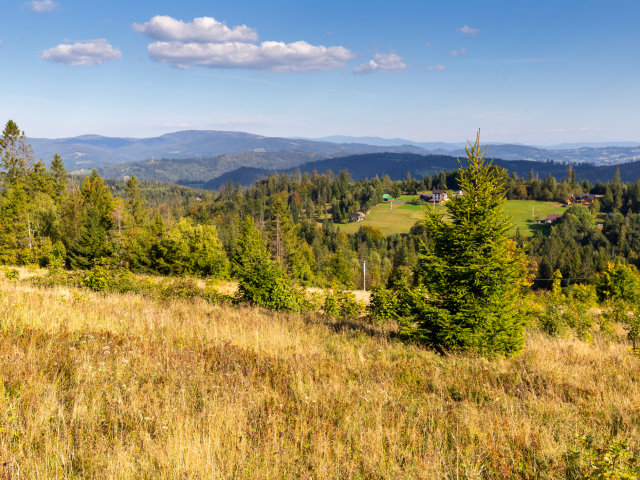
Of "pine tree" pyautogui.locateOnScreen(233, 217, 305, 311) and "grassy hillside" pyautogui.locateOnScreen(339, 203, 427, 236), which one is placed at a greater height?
"pine tree" pyautogui.locateOnScreen(233, 217, 305, 311)

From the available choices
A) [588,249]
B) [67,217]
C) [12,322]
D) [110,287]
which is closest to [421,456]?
[12,322]

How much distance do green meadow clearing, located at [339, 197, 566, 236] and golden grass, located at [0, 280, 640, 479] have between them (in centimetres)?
14652

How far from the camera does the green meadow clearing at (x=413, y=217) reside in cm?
14788

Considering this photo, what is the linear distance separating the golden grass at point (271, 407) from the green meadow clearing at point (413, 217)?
147 metres

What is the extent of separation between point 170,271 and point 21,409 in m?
45.1

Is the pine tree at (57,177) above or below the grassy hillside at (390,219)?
above

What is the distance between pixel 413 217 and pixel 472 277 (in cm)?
16320

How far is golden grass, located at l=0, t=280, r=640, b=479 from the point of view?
11.1ft

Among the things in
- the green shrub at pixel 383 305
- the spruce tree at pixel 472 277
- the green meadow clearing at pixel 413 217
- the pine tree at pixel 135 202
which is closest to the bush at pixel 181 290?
the green shrub at pixel 383 305

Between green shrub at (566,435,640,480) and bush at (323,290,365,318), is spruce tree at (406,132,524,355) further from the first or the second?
bush at (323,290,365,318)

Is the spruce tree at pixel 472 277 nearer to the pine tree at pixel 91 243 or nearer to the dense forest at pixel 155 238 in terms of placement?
the dense forest at pixel 155 238

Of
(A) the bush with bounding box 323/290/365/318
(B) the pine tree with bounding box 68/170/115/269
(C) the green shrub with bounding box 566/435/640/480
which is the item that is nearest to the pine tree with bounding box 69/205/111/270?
(B) the pine tree with bounding box 68/170/115/269

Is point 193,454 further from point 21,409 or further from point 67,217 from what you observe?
point 67,217

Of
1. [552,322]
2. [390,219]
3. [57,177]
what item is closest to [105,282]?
[552,322]
